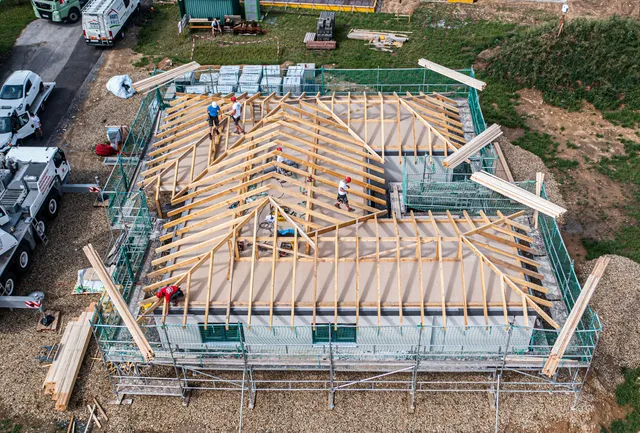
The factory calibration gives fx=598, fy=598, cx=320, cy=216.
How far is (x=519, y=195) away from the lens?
842 inches

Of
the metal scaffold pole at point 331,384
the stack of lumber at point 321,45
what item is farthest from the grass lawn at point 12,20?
the metal scaffold pole at point 331,384

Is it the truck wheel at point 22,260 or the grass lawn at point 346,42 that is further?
the grass lawn at point 346,42

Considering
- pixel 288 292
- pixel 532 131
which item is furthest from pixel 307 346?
pixel 532 131

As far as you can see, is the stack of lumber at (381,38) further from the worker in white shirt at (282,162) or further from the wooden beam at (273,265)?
the wooden beam at (273,265)

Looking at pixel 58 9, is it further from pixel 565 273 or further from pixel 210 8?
pixel 565 273

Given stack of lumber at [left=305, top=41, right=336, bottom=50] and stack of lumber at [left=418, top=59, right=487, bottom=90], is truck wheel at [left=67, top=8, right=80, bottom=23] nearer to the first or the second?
stack of lumber at [left=305, top=41, right=336, bottom=50]

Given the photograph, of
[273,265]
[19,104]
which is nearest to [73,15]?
[19,104]

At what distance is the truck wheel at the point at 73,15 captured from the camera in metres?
42.2

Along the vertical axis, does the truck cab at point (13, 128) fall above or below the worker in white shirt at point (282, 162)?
below

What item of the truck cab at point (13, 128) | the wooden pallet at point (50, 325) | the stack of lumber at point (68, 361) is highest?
the truck cab at point (13, 128)

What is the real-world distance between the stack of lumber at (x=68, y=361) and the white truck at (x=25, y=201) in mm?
3644

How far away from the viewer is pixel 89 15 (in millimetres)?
38031

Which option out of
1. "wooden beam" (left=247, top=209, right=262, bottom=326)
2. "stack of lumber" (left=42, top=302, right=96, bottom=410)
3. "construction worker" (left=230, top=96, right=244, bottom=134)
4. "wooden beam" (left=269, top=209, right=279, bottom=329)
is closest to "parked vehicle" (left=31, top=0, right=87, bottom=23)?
"construction worker" (left=230, top=96, right=244, bottom=134)

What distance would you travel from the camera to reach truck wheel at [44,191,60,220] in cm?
2662
